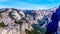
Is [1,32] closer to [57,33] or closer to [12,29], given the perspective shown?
[12,29]

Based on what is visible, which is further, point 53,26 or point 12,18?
point 12,18

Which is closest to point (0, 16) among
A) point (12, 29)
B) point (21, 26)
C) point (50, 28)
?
point (21, 26)

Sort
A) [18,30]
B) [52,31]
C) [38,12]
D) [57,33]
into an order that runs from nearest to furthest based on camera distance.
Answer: [57,33] → [52,31] → [18,30] → [38,12]

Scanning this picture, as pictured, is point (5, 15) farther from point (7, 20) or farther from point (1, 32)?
point (1, 32)

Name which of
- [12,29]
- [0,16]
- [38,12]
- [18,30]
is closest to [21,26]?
[18,30]

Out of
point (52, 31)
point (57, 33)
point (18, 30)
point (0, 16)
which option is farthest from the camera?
point (0, 16)

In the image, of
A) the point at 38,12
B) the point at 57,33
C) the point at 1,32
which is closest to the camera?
the point at 57,33

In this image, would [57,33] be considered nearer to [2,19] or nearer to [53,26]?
[53,26]

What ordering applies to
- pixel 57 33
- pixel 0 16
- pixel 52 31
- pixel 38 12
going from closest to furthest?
pixel 57 33
pixel 52 31
pixel 0 16
pixel 38 12

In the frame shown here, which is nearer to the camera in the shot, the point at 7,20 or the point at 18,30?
the point at 18,30
